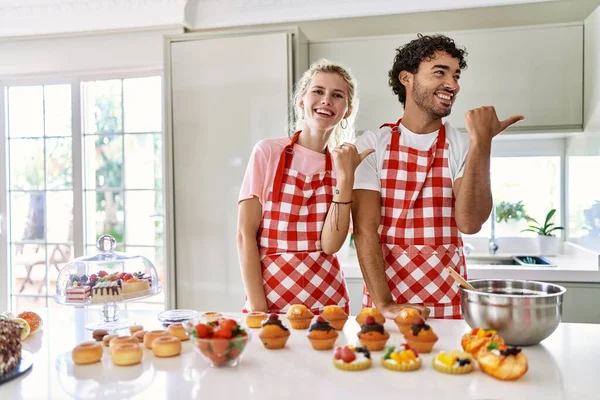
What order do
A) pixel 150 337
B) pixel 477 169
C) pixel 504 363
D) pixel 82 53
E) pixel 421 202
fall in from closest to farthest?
pixel 504 363 < pixel 150 337 < pixel 477 169 < pixel 421 202 < pixel 82 53

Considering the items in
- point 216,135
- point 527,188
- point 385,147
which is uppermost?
point 216,135

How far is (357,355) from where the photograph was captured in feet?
3.34

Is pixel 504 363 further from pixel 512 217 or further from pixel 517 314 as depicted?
pixel 512 217

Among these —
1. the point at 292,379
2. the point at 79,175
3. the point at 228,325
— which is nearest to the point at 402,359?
the point at 292,379

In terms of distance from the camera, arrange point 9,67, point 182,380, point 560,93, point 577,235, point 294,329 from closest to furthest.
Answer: point 182,380
point 294,329
point 560,93
point 577,235
point 9,67

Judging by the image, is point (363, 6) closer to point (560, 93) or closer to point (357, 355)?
point (560, 93)

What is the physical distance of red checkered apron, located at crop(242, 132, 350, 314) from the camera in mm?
1658

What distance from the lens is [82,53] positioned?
3.31m

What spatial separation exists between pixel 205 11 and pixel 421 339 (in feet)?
8.54

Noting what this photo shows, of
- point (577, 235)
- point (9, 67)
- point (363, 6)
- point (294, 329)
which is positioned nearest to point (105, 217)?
point (9, 67)

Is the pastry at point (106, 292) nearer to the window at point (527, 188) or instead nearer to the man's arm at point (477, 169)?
the man's arm at point (477, 169)

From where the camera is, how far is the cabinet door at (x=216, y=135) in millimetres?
2617

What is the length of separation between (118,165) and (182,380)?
2650 millimetres

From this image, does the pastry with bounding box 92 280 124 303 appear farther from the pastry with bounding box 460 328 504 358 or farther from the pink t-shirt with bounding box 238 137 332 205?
the pastry with bounding box 460 328 504 358
